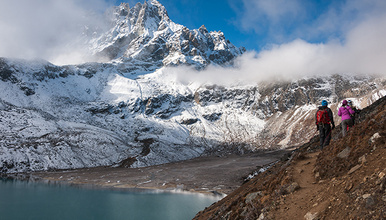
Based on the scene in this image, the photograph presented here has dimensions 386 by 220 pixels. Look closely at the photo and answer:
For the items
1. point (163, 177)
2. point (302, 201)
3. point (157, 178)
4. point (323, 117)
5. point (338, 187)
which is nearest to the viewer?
point (338, 187)

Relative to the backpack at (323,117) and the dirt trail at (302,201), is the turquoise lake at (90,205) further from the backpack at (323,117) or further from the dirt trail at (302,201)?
the dirt trail at (302,201)

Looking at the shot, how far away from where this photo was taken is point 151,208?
5444 cm

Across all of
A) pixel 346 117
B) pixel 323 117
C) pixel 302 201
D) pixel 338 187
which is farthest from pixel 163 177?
pixel 338 187

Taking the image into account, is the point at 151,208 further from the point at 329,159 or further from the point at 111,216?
the point at 329,159

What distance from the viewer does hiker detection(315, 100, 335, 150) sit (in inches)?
539

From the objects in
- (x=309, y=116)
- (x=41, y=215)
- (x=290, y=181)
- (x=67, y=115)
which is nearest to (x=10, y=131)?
(x=67, y=115)

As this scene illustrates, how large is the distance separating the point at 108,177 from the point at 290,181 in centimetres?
10378

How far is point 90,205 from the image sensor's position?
56875mm

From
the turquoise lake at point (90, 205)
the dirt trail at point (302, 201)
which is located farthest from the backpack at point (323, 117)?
the turquoise lake at point (90, 205)

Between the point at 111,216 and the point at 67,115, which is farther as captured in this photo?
the point at 67,115

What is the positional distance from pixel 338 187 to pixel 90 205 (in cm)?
6053

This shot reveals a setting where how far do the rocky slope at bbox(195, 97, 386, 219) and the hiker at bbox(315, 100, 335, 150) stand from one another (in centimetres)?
298

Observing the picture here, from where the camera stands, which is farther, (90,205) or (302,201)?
(90,205)

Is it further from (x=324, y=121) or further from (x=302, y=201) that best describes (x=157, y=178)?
(x=302, y=201)
